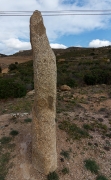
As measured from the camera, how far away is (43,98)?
3607mm

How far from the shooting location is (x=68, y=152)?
16.1 ft

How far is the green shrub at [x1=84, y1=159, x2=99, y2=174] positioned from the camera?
14.7ft

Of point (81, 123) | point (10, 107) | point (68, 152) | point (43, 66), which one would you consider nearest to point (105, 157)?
point (68, 152)

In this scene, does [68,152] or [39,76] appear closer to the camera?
[39,76]

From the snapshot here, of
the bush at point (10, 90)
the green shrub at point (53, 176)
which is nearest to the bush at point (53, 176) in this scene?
the green shrub at point (53, 176)

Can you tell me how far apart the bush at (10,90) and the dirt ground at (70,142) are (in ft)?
3.20

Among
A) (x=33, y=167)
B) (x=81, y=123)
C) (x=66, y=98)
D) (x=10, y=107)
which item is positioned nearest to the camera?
(x=33, y=167)

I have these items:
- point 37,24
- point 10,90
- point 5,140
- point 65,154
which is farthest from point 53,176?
point 10,90

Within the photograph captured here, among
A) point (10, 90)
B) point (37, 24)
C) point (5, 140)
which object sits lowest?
point (5, 140)

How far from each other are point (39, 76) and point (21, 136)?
2586mm

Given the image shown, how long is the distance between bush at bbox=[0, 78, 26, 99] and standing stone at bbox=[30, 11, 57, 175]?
226 inches

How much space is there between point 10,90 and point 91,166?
6.17 metres

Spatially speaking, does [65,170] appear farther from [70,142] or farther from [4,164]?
[4,164]

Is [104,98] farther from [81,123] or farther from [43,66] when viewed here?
[43,66]
